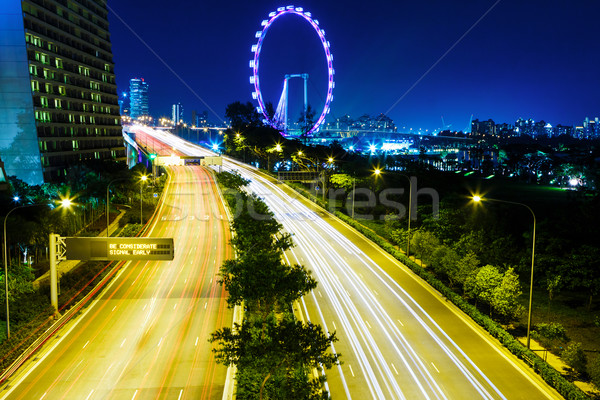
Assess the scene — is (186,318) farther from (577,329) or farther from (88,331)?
(577,329)

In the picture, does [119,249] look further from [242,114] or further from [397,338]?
[242,114]

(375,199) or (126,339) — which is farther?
(375,199)

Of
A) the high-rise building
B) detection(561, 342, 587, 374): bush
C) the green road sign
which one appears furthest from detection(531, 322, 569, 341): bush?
the high-rise building

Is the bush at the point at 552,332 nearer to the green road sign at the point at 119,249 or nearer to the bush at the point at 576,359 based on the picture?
the bush at the point at 576,359

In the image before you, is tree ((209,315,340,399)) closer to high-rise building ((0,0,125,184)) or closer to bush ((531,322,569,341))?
bush ((531,322,569,341))

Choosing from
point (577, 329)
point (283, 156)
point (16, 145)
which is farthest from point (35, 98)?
point (577, 329)

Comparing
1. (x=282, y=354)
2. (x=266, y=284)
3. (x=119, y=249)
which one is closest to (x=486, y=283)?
(x=266, y=284)
